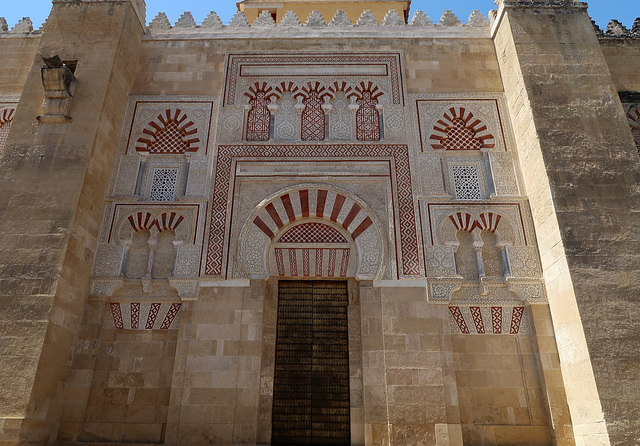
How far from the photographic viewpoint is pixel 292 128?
16.2 ft

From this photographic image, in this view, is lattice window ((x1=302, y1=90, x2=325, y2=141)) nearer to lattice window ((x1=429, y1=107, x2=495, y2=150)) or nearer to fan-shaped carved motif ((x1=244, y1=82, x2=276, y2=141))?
fan-shaped carved motif ((x1=244, y1=82, x2=276, y2=141))

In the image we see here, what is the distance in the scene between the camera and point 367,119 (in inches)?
196

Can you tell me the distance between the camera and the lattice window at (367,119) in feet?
16.0

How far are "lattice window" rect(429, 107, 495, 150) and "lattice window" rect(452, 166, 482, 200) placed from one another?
0.83ft

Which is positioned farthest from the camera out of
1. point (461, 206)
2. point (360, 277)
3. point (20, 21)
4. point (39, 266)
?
point (20, 21)

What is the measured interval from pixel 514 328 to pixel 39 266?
12.9ft

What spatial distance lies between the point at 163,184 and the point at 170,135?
1.94 ft

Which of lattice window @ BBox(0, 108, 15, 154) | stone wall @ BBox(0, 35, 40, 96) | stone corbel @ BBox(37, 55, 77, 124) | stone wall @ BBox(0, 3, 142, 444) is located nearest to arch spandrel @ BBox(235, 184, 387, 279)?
stone wall @ BBox(0, 3, 142, 444)

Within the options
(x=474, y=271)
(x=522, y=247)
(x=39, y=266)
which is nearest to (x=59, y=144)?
(x=39, y=266)

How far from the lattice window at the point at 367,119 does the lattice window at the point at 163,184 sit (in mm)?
1902

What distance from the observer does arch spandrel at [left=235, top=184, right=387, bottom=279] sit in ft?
13.9

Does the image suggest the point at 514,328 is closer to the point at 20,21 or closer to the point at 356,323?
the point at 356,323

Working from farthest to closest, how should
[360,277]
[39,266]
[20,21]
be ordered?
[20,21], [360,277], [39,266]

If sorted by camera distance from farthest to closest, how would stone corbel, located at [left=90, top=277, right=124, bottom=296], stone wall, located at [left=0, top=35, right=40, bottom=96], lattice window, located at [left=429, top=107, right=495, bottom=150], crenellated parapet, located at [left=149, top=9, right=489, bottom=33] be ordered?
crenellated parapet, located at [left=149, top=9, right=489, bottom=33] < stone wall, located at [left=0, top=35, right=40, bottom=96] < lattice window, located at [left=429, top=107, right=495, bottom=150] < stone corbel, located at [left=90, top=277, right=124, bottom=296]
